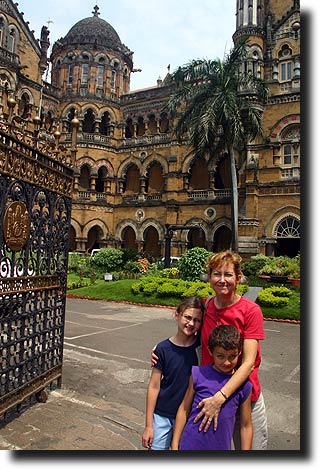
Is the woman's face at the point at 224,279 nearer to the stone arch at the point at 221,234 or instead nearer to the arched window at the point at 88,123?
the stone arch at the point at 221,234

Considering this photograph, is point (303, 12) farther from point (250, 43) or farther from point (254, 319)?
point (250, 43)

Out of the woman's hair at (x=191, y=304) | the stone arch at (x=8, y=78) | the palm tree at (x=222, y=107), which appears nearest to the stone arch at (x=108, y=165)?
the stone arch at (x=8, y=78)

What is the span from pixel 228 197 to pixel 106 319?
1593cm

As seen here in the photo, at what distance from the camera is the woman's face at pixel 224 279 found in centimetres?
260

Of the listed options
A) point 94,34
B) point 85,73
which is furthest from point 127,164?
point 94,34

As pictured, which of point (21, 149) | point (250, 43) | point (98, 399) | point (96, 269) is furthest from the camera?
point (250, 43)

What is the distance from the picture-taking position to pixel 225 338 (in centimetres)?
238

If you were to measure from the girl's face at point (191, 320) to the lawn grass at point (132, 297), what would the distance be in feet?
35.0

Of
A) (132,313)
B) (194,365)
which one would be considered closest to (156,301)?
(132,313)

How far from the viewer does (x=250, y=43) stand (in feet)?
81.8

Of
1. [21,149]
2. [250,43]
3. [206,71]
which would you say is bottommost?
[21,149]

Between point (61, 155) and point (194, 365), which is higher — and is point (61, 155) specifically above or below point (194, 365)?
above

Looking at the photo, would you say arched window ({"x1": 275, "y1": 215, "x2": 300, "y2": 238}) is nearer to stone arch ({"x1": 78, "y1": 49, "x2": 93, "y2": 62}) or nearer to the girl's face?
the girl's face

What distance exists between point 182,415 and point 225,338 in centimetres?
59
